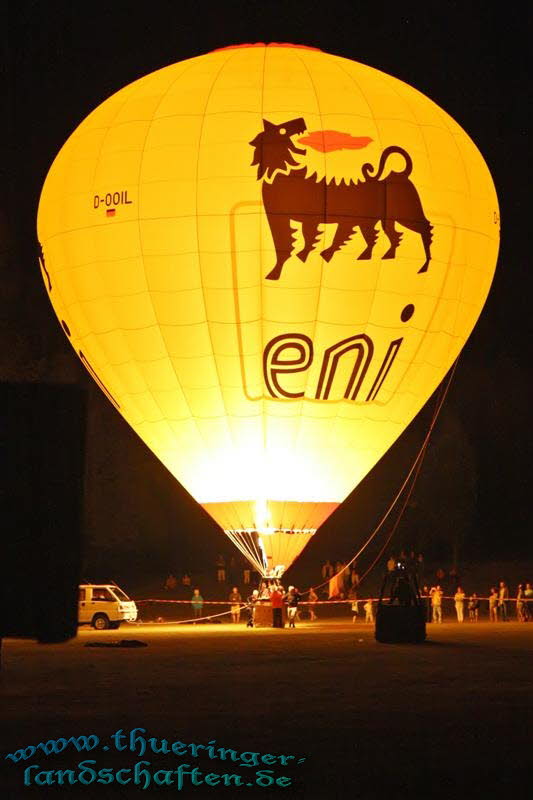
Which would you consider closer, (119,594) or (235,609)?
(119,594)

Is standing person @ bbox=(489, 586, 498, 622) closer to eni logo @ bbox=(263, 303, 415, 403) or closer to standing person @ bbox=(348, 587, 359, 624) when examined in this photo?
standing person @ bbox=(348, 587, 359, 624)

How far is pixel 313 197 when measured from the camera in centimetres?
2283

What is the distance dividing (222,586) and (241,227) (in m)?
19.9

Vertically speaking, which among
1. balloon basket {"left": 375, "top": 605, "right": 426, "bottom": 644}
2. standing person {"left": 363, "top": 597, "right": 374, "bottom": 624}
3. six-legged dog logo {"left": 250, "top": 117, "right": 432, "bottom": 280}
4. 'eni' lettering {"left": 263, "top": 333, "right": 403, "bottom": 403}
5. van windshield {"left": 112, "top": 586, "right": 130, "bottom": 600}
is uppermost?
six-legged dog logo {"left": 250, "top": 117, "right": 432, "bottom": 280}

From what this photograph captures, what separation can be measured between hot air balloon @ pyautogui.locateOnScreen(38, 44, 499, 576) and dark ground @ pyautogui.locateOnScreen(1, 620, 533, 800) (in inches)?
197

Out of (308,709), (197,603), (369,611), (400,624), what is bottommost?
(308,709)

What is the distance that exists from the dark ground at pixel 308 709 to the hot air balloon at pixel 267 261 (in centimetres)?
501

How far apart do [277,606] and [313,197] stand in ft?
30.0

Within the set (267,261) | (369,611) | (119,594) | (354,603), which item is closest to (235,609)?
(119,594)

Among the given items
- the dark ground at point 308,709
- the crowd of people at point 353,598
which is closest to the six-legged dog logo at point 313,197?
the crowd of people at point 353,598

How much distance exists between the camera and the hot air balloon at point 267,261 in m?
22.9

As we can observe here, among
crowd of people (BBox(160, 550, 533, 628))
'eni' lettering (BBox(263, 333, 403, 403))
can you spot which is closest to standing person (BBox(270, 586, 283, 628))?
crowd of people (BBox(160, 550, 533, 628))

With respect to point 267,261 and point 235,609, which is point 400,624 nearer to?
point 267,261

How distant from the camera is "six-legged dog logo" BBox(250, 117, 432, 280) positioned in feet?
74.8
